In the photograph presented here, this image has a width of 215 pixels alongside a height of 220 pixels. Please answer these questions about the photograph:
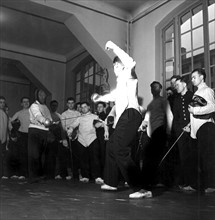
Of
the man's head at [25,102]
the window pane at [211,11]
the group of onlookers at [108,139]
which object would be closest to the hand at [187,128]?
the group of onlookers at [108,139]

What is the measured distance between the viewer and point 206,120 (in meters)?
0.52

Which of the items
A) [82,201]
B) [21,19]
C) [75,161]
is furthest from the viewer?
[75,161]

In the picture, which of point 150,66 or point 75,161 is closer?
point 150,66

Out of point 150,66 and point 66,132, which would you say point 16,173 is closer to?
point 66,132

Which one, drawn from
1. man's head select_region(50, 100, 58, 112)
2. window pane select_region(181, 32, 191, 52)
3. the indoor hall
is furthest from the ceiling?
window pane select_region(181, 32, 191, 52)

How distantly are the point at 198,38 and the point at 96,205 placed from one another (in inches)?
11.7

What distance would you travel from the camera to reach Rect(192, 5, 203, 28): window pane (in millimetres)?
497

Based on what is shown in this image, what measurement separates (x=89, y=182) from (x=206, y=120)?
1.17ft

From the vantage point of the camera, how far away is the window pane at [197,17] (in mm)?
497

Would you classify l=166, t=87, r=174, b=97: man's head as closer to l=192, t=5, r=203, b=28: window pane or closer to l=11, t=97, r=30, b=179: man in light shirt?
l=192, t=5, r=203, b=28: window pane

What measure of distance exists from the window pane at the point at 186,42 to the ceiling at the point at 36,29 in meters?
0.21

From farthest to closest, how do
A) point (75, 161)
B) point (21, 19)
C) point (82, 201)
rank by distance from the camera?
1. point (75, 161)
2. point (21, 19)
3. point (82, 201)

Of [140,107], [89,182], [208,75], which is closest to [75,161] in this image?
[89,182]

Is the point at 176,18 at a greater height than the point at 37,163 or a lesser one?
greater
